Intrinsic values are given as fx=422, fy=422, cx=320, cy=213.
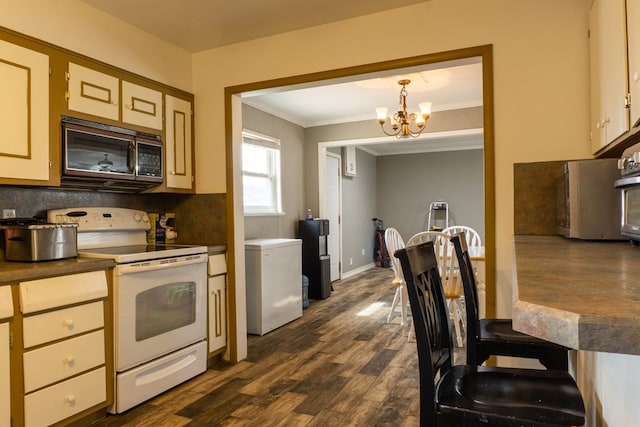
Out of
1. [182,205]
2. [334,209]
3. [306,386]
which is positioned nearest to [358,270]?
[334,209]

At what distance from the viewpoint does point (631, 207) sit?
1.55 meters

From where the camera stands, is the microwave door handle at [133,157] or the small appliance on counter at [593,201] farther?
the microwave door handle at [133,157]

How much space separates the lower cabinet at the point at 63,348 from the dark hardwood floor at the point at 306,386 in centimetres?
26

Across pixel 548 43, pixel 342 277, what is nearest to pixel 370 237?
pixel 342 277

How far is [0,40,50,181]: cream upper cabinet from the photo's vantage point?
2.12 metres

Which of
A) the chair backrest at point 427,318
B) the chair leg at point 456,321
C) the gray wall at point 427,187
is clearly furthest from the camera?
the gray wall at point 427,187

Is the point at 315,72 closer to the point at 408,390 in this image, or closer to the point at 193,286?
the point at 193,286

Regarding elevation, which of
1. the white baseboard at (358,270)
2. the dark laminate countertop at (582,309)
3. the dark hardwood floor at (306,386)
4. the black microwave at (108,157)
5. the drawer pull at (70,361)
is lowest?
the dark hardwood floor at (306,386)

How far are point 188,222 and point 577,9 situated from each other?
2.94m

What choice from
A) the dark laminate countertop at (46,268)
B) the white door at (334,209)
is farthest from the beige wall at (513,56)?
the white door at (334,209)

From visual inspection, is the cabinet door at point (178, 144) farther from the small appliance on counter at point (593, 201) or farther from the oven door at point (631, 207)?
the oven door at point (631, 207)

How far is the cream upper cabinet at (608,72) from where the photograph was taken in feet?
5.27

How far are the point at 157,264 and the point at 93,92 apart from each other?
44.0 inches

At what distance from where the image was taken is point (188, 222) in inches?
134
